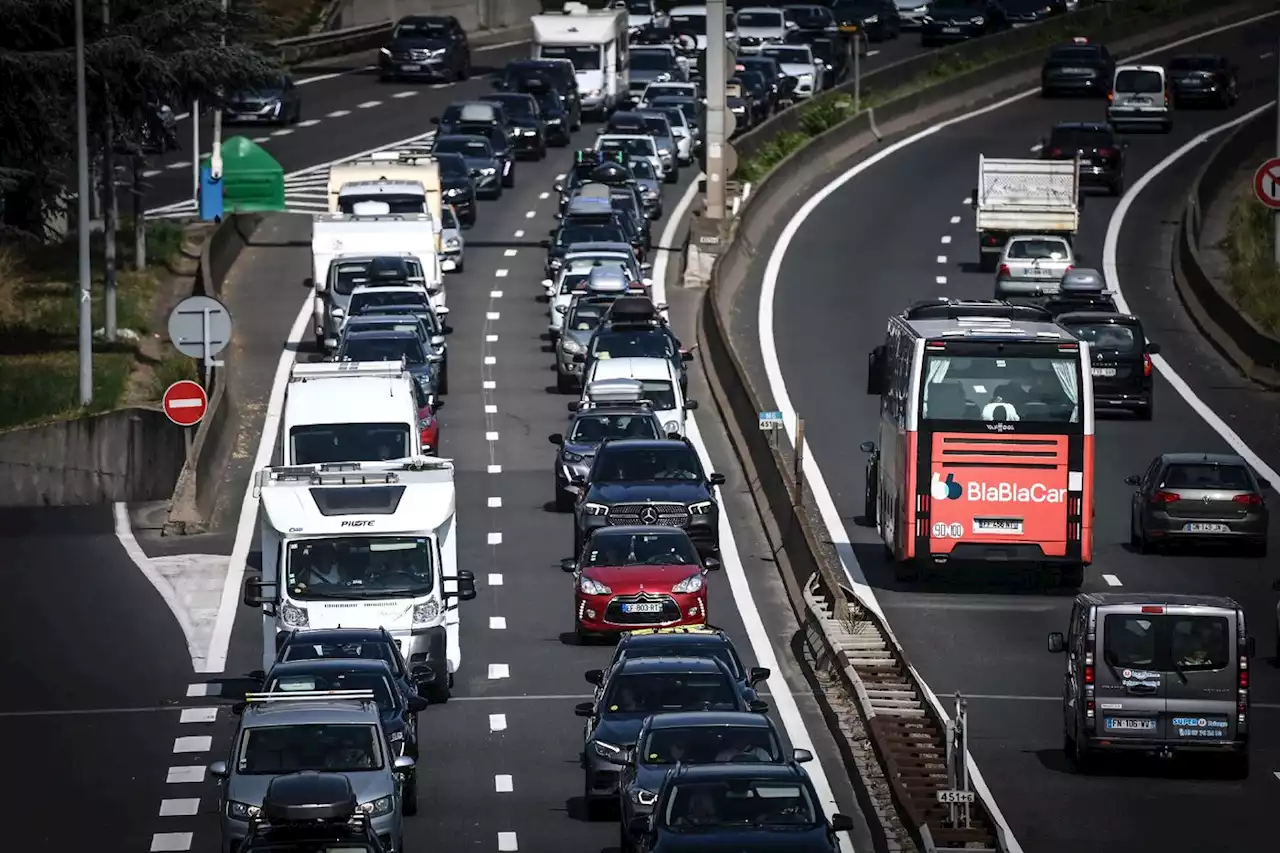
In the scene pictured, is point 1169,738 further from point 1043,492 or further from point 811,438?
point 811,438

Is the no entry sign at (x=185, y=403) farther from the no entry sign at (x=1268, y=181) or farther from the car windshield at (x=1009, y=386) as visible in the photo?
the no entry sign at (x=1268, y=181)

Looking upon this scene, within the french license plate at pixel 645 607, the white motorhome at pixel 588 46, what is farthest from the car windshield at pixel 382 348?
the white motorhome at pixel 588 46

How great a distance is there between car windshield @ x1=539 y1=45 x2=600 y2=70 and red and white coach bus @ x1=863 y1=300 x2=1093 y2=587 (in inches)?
1984

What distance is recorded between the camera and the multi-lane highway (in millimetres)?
24750

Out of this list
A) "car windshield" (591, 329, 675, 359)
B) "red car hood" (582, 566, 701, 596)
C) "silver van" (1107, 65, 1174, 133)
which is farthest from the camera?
"silver van" (1107, 65, 1174, 133)

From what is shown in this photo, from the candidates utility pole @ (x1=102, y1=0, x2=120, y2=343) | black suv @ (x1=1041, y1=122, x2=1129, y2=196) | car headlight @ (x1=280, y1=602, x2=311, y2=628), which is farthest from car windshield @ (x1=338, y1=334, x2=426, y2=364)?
black suv @ (x1=1041, y1=122, x2=1129, y2=196)

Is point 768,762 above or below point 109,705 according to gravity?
above

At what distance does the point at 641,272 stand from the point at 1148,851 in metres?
37.3

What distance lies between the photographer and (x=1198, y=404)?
48.0 meters

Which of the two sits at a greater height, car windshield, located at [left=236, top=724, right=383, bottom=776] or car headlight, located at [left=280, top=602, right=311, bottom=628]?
car windshield, located at [left=236, top=724, right=383, bottom=776]

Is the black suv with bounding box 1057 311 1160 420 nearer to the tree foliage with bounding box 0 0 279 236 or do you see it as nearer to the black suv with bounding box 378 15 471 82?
the tree foliage with bounding box 0 0 279 236

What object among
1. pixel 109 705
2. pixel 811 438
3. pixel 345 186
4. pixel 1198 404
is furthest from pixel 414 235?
pixel 109 705

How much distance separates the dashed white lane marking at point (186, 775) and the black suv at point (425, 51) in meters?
64.2

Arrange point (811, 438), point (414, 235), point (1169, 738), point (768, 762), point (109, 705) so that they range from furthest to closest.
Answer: point (414, 235)
point (811, 438)
point (109, 705)
point (1169, 738)
point (768, 762)
